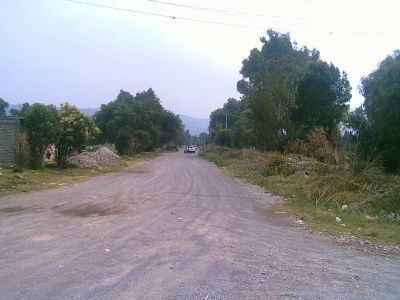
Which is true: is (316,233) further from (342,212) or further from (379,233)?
(342,212)

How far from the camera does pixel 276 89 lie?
43375mm

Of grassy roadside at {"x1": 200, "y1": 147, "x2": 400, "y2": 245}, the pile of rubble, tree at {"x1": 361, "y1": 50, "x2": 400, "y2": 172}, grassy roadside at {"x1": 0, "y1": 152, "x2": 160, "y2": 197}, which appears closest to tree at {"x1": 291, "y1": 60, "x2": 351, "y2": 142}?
grassy roadside at {"x1": 200, "y1": 147, "x2": 400, "y2": 245}

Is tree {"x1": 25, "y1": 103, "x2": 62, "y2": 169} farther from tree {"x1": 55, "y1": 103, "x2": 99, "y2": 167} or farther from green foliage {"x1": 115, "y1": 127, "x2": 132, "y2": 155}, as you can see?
green foliage {"x1": 115, "y1": 127, "x2": 132, "y2": 155}

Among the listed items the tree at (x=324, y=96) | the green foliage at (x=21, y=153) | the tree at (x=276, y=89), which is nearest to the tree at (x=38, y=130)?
the green foliage at (x=21, y=153)

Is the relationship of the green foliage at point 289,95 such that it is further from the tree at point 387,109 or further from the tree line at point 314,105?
the tree at point 387,109

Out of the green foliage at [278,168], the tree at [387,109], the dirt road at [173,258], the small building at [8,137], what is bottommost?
the dirt road at [173,258]

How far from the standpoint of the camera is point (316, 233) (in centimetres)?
1117

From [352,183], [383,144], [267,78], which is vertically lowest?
[352,183]

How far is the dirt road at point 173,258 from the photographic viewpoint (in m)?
6.05

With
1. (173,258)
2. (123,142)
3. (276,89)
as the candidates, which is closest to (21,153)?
(173,258)

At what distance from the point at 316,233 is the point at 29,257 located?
22.2ft

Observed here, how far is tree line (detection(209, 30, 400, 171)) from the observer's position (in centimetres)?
1819

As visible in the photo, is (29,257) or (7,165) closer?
(29,257)

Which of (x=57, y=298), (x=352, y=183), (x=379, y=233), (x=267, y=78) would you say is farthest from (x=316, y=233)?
(x=267, y=78)
